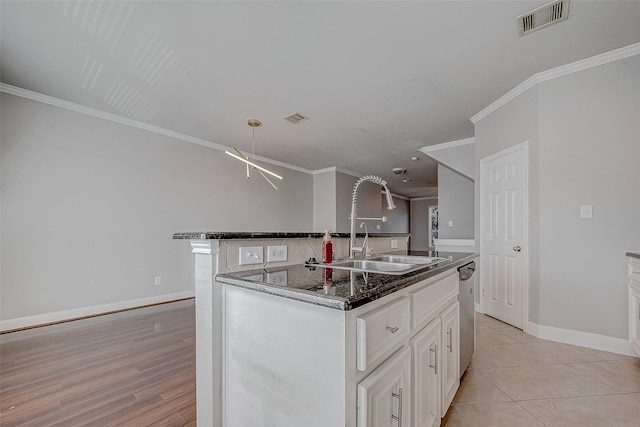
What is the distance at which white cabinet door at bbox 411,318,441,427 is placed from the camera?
3.65 ft

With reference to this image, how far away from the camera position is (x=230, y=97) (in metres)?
3.19

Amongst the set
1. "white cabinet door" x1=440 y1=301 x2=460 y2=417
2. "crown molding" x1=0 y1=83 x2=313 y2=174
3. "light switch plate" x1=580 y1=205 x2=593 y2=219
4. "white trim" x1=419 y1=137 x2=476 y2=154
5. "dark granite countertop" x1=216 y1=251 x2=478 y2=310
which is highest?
"crown molding" x1=0 y1=83 x2=313 y2=174

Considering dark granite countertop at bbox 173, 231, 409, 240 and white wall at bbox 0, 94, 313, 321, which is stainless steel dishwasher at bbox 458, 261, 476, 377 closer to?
dark granite countertop at bbox 173, 231, 409, 240

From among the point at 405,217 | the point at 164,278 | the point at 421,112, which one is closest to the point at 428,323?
the point at 421,112

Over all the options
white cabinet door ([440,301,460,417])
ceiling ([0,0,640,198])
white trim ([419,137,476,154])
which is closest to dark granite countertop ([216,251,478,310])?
white cabinet door ([440,301,460,417])

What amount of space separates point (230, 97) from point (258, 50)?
964 mm

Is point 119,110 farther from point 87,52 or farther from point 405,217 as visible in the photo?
point 405,217

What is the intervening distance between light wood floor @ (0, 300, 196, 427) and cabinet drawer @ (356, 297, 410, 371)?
1.27 m

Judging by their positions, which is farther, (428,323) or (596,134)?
(596,134)

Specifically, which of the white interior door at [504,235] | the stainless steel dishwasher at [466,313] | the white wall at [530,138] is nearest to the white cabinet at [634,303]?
the white wall at [530,138]

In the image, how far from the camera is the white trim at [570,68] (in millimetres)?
2354

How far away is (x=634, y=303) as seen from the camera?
2199 mm

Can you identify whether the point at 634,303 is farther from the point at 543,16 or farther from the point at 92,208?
the point at 92,208

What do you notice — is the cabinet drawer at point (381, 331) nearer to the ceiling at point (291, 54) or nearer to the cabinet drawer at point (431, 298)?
the cabinet drawer at point (431, 298)
